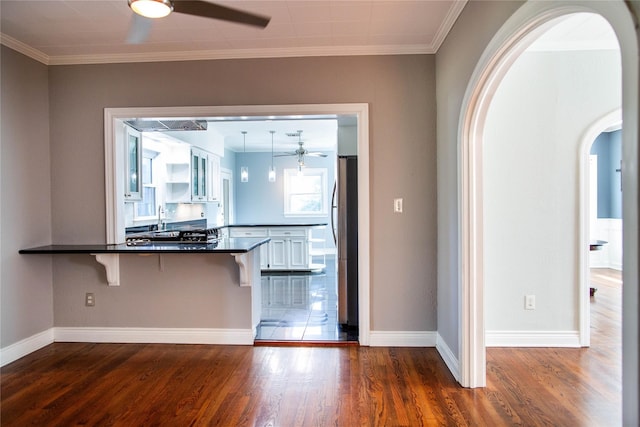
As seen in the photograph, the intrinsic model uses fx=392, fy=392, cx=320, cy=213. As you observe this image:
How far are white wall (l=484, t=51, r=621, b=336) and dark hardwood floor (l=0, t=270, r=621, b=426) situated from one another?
522mm

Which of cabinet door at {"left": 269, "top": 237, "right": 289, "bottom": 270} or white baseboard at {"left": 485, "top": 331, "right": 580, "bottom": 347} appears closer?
white baseboard at {"left": 485, "top": 331, "right": 580, "bottom": 347}

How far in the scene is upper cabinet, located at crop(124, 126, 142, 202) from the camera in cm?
358

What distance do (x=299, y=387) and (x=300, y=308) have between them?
1.91 metres

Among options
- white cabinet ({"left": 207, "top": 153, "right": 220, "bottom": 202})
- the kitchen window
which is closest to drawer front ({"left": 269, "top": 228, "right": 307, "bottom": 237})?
white cabinet ({"left": 207, "top": 153, "right": 220, "bottom": 202})

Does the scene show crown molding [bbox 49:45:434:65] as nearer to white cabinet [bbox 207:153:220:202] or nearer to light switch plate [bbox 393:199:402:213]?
light switch plate [bbox 393:199:402:213]

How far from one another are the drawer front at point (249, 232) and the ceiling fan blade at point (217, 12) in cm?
499

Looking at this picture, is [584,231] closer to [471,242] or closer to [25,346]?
[471,242]

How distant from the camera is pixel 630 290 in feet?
3.65

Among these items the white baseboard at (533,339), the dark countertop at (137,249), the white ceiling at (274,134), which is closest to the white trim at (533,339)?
the white baseboard at (533,339)

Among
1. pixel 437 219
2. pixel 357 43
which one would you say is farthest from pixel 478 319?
pixel 357 43

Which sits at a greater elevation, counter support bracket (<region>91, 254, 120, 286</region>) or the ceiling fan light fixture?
the ceiling fan light fixture

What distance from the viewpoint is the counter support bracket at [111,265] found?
10.8 feet

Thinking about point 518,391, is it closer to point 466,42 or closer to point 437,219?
point 437,219

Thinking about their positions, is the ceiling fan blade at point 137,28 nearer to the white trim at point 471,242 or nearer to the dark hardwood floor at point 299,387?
the white trim at point 471,242
